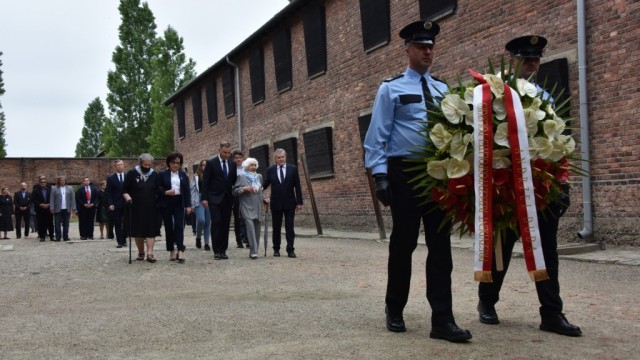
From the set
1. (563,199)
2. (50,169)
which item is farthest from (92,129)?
(563,199)

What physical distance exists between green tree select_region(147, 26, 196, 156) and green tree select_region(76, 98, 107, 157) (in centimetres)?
4587

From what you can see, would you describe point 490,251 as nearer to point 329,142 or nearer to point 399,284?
point 399,284

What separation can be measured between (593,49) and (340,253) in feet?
17.2

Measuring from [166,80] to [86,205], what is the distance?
91.6ft

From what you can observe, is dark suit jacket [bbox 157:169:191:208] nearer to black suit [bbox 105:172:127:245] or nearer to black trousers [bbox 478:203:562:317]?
black suit [bbox 105:172:127:245]

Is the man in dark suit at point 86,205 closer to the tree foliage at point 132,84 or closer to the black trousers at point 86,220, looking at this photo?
the black trousers at point 86,220

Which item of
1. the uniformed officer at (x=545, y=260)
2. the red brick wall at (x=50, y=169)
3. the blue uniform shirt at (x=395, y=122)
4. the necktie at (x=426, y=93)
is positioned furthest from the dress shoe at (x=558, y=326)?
the red brick wall at (x=50, y=169)

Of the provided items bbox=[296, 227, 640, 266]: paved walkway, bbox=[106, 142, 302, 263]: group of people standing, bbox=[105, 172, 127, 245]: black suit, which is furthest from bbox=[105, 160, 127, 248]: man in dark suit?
bbox=[296, 227, 640, 266]: paved walkway

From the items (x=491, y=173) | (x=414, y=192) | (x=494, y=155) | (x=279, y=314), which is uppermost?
(x=494, y=155)

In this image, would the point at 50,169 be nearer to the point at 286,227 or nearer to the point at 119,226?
Result: the point at 119,226

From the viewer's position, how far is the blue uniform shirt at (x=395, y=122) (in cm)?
457

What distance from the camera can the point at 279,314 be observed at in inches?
216

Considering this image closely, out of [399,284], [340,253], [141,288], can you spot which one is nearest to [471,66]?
[340,253]

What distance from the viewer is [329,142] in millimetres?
18719
